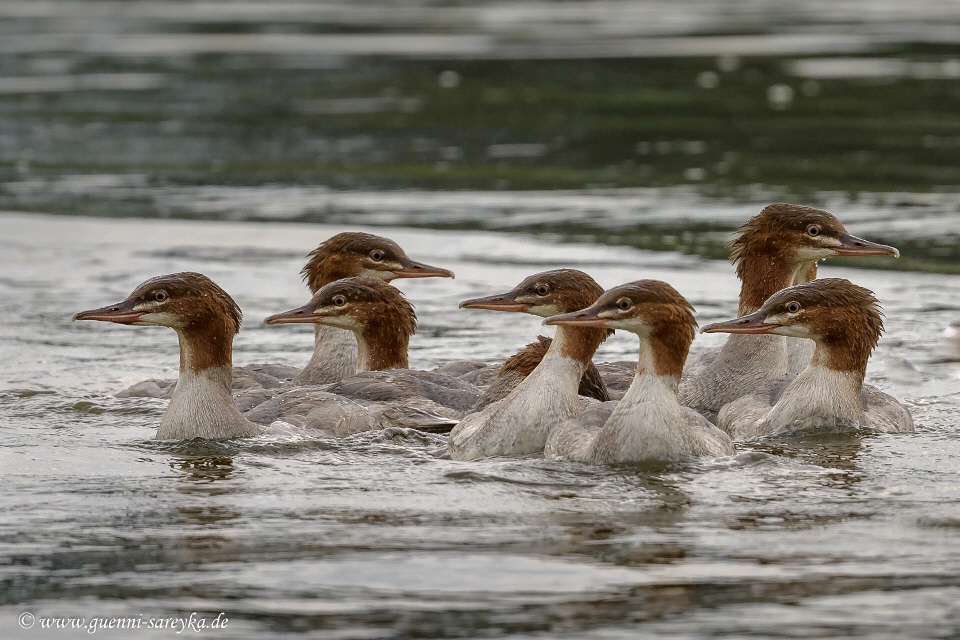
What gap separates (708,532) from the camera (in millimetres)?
A: 7703

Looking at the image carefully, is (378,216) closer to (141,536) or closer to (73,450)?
(73,450)

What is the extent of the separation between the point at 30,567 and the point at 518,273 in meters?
8.08

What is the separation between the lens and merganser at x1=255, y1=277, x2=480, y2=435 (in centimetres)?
989

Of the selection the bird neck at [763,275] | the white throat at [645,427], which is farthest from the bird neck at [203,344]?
the bird neck at [763,275]

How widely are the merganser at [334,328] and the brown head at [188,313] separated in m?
1.22

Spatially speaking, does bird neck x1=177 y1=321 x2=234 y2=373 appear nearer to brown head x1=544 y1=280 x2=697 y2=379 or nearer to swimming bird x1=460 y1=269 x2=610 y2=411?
swimming bird x1=460 y1=269 x2=610 y2=411

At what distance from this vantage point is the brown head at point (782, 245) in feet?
34.9

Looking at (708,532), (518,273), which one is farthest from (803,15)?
(708,532)

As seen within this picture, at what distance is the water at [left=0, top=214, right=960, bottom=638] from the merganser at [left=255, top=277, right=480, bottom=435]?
276mm

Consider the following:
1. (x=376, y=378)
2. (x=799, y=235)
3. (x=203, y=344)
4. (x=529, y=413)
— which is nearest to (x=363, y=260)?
(x=376, y=378)

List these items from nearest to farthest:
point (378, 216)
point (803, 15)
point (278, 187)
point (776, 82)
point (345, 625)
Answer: point (345, 625), point (378, 216), point (278, 187), point (776, 82), point (803, 15)

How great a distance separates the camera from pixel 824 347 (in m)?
9.54

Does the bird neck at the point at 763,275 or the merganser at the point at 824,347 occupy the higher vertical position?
the bird neck at the point at 763,275

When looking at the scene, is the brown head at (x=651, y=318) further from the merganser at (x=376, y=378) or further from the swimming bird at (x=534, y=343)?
the merganser at (x=376, y=378)
